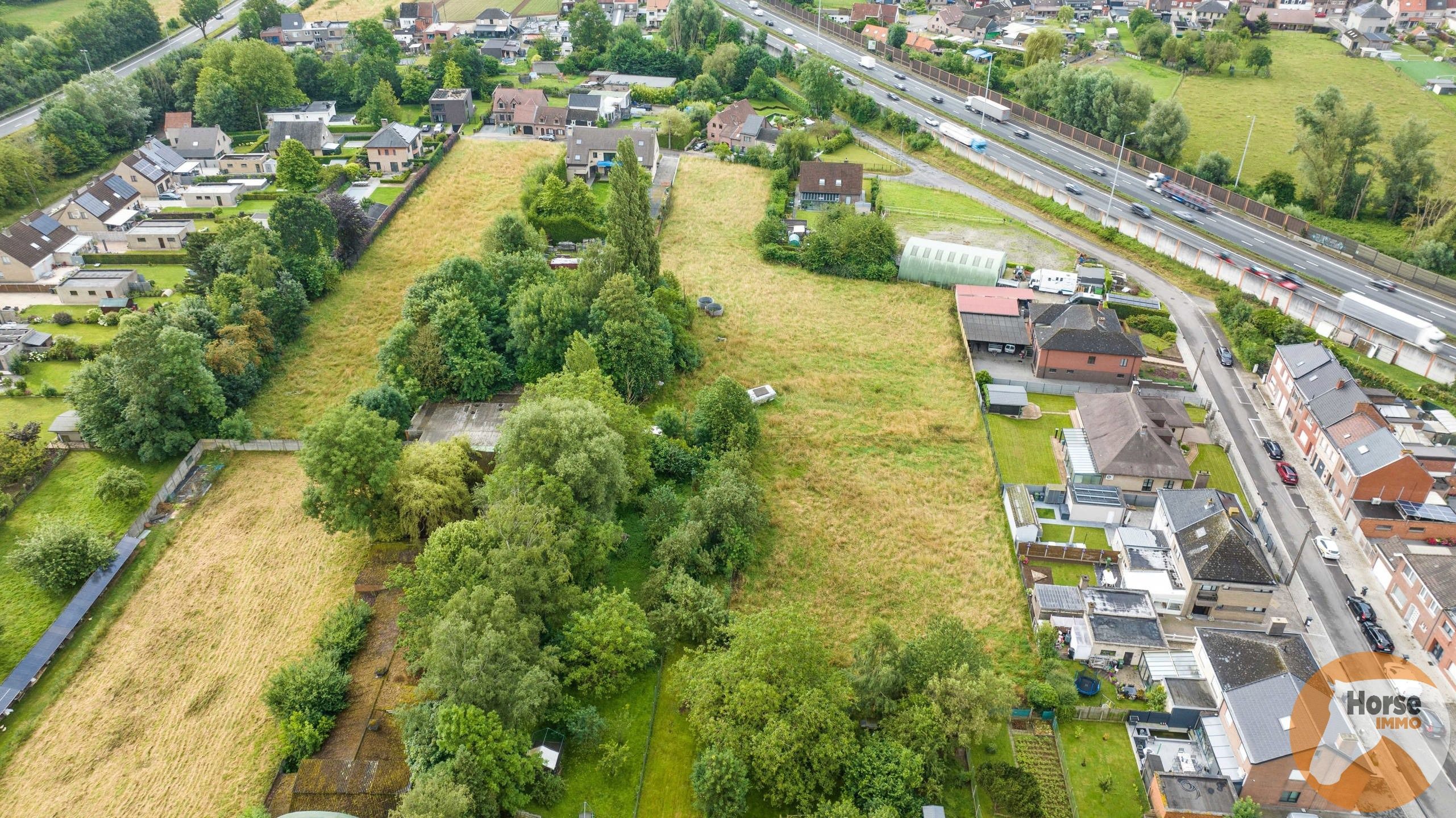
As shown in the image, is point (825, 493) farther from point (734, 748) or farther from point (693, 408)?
point (734, 748)

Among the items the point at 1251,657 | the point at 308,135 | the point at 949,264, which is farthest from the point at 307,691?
the point at 308,135

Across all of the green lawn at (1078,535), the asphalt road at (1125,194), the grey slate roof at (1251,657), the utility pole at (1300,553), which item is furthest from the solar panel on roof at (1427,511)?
the asphalt road at (1125,194)

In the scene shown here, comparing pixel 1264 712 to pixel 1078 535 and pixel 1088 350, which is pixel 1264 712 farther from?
pixel 1088 350

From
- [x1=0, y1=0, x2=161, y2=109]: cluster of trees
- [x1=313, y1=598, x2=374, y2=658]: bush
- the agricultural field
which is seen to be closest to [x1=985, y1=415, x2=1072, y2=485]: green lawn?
[x1=313, y1=598, x2=374, y2=658]: bush

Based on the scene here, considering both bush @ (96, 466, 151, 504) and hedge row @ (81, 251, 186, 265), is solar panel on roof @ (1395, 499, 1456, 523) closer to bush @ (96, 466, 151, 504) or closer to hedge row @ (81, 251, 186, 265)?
bush @ (96, 466, 151, 504)

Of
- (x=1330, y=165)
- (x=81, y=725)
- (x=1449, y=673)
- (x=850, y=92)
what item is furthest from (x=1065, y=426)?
(x=850, y=92)

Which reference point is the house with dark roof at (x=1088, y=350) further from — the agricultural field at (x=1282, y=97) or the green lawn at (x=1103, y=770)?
the agricultural field at (x=1282, y=97)

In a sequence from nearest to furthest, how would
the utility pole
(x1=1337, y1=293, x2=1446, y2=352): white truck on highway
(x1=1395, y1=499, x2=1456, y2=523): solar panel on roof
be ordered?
1. the utility pole
2. (x1=1395, y1=499, x2=1456, y2=523): solar panel on roof
3. (x1=1337, y1=293, x2=1446, y2=352): white truck on highway
